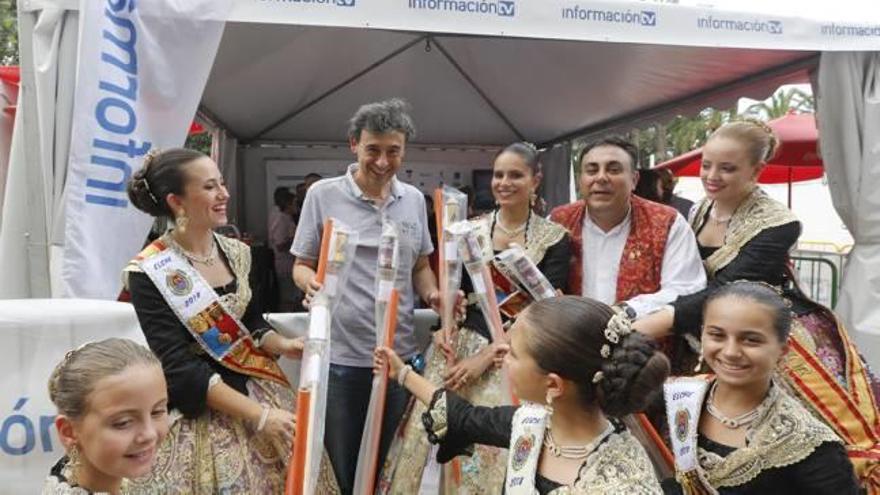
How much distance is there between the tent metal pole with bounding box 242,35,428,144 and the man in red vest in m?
3.00

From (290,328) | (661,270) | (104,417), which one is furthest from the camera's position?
(290,328)

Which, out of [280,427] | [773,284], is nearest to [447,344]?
[280,427]

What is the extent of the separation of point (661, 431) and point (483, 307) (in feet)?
2.40

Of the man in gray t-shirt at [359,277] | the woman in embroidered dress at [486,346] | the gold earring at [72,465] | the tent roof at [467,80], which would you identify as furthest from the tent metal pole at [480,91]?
the gold earring at [72,465]

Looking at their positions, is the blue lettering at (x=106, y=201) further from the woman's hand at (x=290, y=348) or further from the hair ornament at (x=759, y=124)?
the hair ornament at (x=759, y=124)

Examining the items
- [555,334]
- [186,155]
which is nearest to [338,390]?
[186,155]

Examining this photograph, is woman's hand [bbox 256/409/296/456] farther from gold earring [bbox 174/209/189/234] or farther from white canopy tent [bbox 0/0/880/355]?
white canopy tent [bbox 0/0/880/355]

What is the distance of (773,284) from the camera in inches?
95.0

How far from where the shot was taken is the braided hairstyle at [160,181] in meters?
1.98

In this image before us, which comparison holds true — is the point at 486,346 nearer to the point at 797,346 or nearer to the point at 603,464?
the point at 603,464

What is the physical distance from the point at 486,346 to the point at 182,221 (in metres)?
1.02

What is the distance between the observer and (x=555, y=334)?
1455 millimetres

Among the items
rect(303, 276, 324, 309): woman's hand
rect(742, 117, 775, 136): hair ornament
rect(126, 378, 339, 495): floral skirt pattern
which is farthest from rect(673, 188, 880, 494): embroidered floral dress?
rect(126, 378, 339, 495): floral skirt pattern

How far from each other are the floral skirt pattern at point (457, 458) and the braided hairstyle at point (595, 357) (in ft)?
2.64
